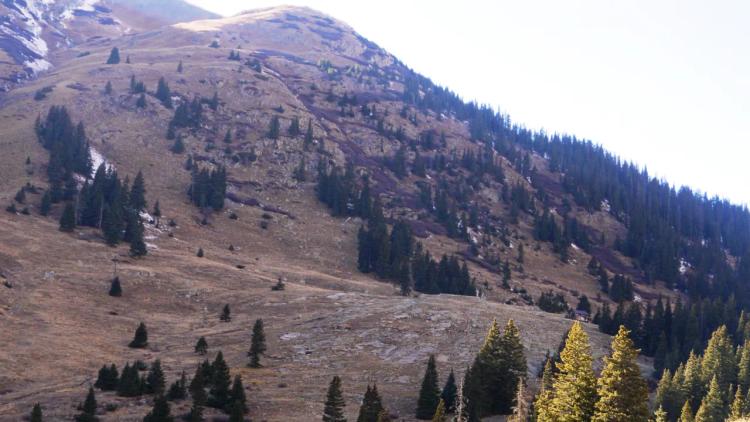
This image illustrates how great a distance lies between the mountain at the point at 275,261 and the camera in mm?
61969

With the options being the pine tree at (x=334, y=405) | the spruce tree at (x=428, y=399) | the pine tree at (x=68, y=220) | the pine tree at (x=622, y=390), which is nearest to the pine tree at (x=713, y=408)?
the spruce tree at (x=428, y=399)

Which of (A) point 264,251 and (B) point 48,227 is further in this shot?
(A) point 264,251

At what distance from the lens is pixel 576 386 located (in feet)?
98.3

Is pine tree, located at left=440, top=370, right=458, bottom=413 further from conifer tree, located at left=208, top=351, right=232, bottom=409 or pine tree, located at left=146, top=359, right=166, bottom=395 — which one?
pine tree, located at left=146, top=359, right=166, bottom=395

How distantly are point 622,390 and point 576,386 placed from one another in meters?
2.83

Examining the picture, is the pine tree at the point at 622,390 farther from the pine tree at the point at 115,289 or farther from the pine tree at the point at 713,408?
the pine tree at the point at 115,289

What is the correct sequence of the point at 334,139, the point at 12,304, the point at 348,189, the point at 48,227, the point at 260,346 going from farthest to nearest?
the point at 334,139, the point at 348,189, the point at 48,227, the point at 12,304, the point at 260,346

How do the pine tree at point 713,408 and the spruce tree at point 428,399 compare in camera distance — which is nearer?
the spruce tree at point 428,399

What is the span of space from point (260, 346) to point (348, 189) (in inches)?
3896

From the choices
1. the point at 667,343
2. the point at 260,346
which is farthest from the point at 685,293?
the point at 260,346

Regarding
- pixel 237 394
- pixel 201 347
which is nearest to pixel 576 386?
pixel 237 394

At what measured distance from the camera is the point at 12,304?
6819 centimetres

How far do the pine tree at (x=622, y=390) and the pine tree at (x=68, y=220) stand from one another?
95.5 meters

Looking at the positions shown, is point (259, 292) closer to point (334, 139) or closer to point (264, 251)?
point (264, 251)
